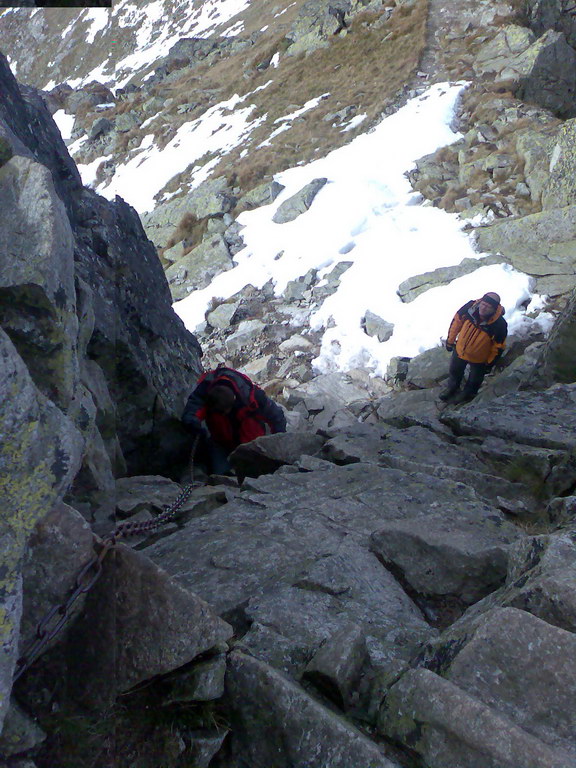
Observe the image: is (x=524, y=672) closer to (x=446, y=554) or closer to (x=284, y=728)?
(x=284, y=728)

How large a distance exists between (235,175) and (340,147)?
4.71m

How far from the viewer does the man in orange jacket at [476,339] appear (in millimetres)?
10734

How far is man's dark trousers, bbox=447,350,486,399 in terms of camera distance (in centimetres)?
1147

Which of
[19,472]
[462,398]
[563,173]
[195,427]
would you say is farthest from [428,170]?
[19,472]

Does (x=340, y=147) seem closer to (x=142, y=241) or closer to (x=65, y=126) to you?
(x=142, y=241)

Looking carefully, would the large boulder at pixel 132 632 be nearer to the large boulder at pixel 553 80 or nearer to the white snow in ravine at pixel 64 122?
the large boulder at pixel 553 80

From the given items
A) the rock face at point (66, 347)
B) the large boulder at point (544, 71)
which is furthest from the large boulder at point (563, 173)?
the rock face at point (66, 347)

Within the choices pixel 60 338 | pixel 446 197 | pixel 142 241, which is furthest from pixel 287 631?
pixel 446 197

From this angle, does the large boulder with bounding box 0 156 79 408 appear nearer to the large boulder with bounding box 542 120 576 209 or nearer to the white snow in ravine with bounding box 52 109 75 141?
the large boulder with bounding box 542 120 576 209

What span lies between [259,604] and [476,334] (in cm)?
837

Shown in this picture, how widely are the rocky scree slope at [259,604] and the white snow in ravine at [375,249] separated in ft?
27.8

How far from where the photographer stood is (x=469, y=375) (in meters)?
11.7

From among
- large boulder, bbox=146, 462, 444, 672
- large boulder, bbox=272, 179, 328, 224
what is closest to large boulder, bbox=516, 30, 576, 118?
large boulder, bbox=272, 179, 328, 224

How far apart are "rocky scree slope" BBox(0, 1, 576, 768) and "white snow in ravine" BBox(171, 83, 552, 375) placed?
27.8 ft
